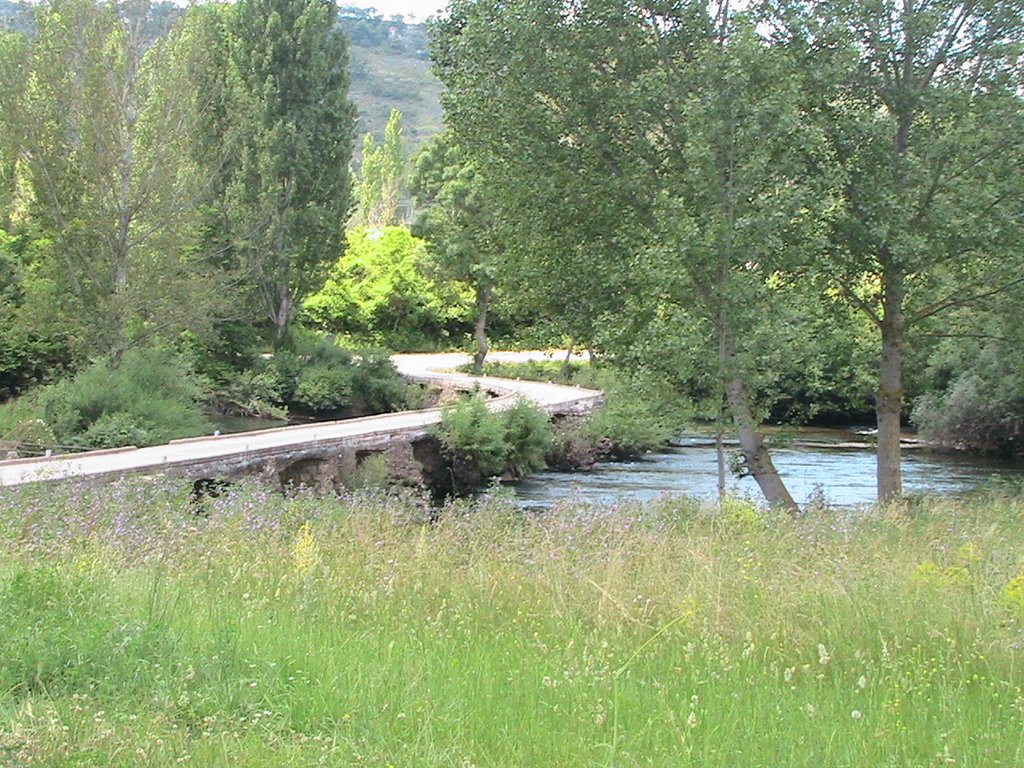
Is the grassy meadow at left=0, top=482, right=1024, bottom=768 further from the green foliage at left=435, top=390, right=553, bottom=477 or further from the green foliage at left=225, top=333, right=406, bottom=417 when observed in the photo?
the green foliage at left=225, top=333, right=406, bottom=417

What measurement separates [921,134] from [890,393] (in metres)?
3.83

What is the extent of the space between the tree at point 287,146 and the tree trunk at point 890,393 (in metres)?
23.9

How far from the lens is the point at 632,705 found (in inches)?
169

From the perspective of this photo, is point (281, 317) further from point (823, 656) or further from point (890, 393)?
point (823, 656)

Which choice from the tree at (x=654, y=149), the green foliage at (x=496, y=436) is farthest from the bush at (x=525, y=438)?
the tree at (x=654, y=149)

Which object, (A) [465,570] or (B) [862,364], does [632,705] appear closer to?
(A) [465,570]

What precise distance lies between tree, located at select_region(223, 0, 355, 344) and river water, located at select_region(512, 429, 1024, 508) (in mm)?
14353

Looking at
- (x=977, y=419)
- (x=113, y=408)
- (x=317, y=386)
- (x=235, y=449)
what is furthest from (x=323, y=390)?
(x=977, y=419)

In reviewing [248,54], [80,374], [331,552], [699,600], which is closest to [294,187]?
[248,54]

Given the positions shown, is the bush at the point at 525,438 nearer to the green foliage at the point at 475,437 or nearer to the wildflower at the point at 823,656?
the green foliage at the point at 475,437

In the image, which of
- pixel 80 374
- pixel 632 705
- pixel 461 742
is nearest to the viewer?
pixel 461 742

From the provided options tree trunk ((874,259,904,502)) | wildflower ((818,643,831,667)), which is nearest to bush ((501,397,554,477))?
tree trunk ((874,259,904,502))

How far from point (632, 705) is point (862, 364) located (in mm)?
14295

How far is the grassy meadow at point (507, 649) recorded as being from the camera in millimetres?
3824
